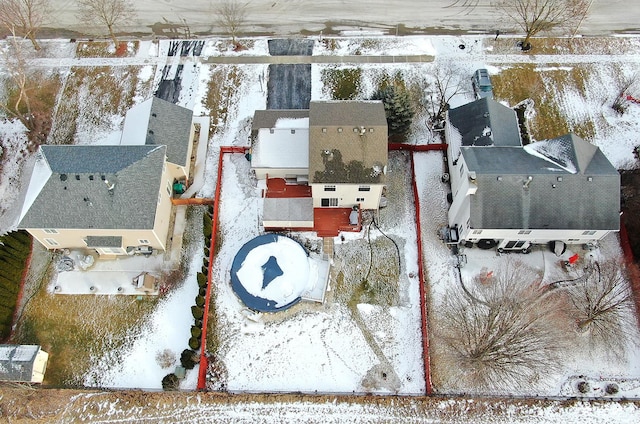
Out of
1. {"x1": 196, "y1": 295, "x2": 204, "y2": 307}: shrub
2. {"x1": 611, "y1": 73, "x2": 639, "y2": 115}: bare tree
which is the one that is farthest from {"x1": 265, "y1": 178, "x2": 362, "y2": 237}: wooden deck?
{"x1": 611, "y1": 73, "x2": 639, "y2": 115}: bare tree

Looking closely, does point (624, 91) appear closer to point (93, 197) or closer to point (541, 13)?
point (541, 13)

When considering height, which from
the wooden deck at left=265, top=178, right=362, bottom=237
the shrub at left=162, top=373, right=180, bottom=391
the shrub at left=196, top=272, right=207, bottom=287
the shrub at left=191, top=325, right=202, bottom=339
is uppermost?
the wooden deck at left=265, top=178, right=362, bottom=237

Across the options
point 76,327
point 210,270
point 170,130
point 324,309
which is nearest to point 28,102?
point 170,130

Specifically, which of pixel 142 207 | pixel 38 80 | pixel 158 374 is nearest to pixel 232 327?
pixel 158 374

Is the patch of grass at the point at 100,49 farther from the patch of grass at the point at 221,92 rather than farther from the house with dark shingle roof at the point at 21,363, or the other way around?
the house with dark shingle roof at the point at 21,363

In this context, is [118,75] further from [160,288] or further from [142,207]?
[160,288]

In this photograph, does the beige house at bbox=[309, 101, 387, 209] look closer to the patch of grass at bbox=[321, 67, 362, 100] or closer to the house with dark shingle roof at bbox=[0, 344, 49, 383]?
the patch of grass at bbox=[321, 67, 362, 100]

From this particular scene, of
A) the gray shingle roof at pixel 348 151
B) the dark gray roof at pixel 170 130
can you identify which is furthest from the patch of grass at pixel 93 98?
the gray shingle roof at pixel 348 151

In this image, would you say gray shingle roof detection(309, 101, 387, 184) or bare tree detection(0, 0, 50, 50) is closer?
gray shingle roof detection(309, 101, 387, 184)
